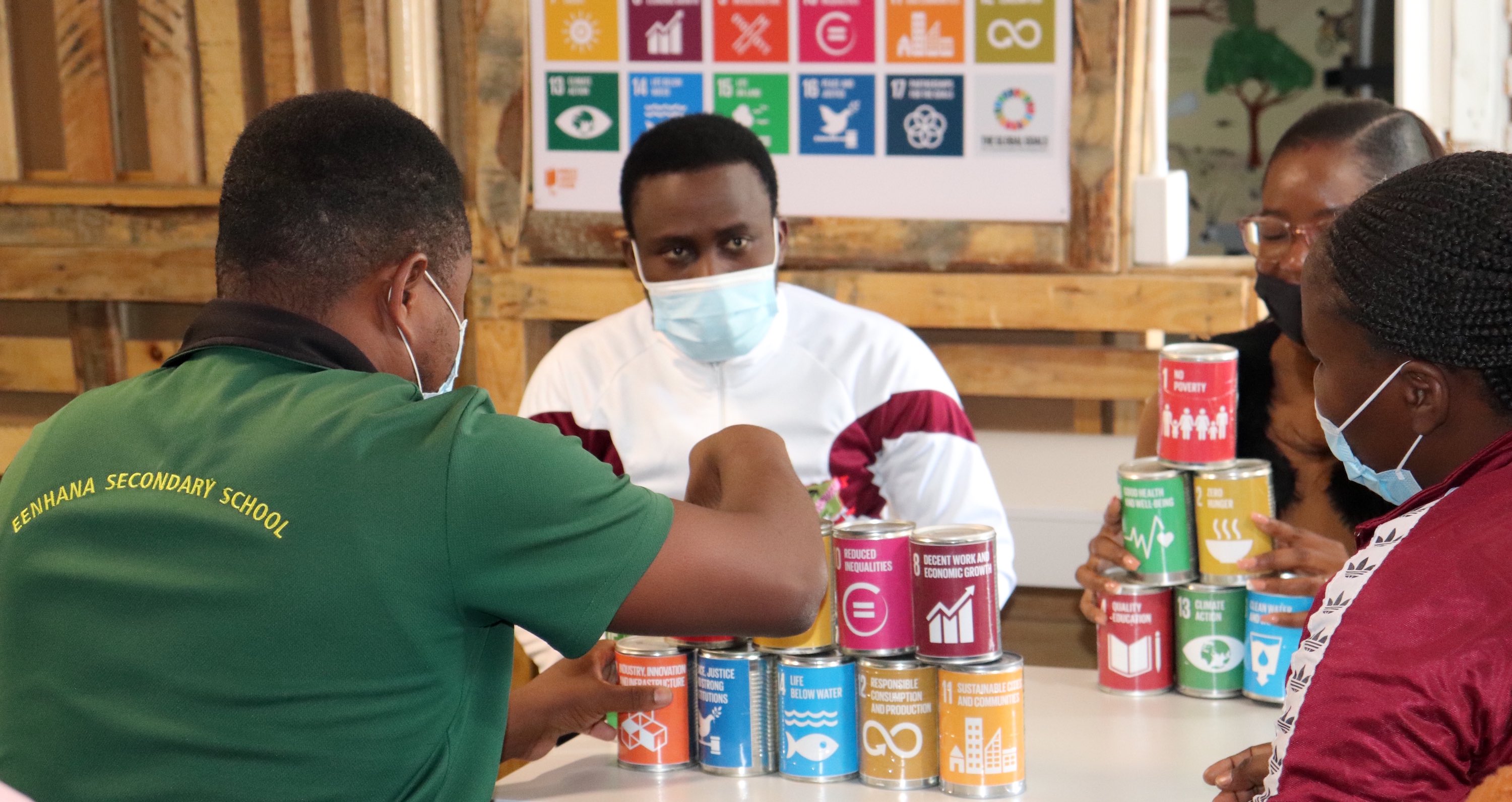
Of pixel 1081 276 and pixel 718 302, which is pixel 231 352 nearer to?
pixel 718 302

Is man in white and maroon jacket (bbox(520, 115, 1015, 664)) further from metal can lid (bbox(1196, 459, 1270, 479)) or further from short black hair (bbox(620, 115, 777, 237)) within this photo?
metal can lid (bbox(1196, 459, 1270, 479))

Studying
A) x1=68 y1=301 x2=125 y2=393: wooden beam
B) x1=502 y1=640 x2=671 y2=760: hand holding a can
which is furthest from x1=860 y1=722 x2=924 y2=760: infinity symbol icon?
x1=68 y1=301 x2=125 y2=393: wooden beam

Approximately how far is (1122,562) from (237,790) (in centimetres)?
104

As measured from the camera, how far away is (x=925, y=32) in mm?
2865

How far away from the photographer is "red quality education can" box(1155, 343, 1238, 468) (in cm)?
159

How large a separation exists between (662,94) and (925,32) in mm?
578

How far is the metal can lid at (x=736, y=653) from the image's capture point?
145 centimetres

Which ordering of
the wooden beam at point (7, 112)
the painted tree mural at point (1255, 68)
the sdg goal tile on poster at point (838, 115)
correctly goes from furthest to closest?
the painted tree mural at point (1255, 68)
the wooden beam at point (7, 112)
the sdg goal tile on poster at point (838, 115)

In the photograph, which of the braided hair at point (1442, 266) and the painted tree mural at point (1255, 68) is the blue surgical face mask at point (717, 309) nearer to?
the braided hair at point (1442, 266)

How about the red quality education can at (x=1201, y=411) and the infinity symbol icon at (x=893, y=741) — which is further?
the red quality education can at (x=1201, y=411)

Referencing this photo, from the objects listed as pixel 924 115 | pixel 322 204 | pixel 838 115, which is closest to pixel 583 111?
pixel 838 115

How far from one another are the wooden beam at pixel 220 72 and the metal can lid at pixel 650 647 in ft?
7.12

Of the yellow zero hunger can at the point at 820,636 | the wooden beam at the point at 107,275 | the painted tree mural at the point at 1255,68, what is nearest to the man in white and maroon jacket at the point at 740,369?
the yellow zero hunger can at the point at 820,636

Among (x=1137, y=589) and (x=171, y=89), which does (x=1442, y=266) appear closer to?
(x=1137, y=589)
